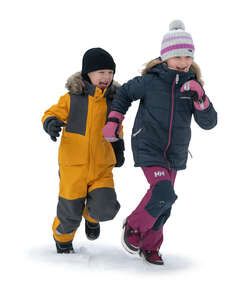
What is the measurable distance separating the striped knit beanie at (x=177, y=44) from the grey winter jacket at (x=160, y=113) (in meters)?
0.13

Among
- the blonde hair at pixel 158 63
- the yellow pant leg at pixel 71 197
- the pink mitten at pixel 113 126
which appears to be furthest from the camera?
the yellow pant leg at pixel 71 197

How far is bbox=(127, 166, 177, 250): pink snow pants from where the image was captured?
4488 mm

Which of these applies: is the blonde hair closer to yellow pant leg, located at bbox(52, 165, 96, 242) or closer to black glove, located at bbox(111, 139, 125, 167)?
black glove, located at bbox(111, 139, 125, 167)

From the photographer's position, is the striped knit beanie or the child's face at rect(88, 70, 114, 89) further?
the child's face at rect(88, 70, 114, 89)

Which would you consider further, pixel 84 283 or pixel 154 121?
pixel 154 121

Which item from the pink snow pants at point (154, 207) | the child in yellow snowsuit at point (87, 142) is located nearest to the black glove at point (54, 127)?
the child in yellow snowsuit at point (87, 142)

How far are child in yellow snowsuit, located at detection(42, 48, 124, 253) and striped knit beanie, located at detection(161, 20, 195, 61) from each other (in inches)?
20.2

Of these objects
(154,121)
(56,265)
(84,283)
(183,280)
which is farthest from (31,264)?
(154,121)

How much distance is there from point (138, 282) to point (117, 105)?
1.46m

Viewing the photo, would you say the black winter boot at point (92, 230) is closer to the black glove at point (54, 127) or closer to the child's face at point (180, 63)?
the black glove at point (54, 127)

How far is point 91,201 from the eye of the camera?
4820 millimetres

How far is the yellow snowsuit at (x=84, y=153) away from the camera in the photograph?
4.72 m

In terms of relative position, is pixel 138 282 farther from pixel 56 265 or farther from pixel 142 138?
pixel 142 138

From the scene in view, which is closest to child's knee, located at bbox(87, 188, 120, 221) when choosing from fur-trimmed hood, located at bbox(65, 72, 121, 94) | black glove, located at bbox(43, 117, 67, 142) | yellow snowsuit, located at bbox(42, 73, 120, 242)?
yellow snowsuit, located at bbox(42, 73, 120, 242)
